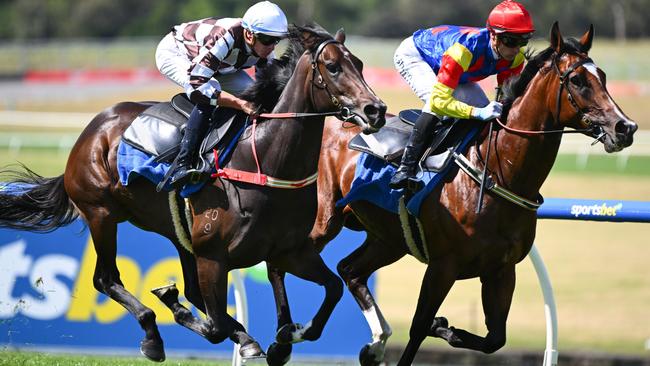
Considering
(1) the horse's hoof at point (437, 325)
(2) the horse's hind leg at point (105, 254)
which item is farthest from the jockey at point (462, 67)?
(2) the horse's hind leg at point (105, 254)

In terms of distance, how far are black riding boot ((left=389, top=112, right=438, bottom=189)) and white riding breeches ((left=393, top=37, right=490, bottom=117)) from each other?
0.12 metres

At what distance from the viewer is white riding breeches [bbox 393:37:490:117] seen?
20.3 feet

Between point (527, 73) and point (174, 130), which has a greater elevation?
point (527, 73)

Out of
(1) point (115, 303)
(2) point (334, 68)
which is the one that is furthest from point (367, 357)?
(1) point (115, 303)

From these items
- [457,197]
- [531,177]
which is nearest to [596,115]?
[531,177]

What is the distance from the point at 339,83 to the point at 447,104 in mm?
726

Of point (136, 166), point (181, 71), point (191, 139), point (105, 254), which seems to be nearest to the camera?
point (191, 139)

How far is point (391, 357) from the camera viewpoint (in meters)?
8.70

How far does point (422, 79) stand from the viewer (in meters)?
6.29

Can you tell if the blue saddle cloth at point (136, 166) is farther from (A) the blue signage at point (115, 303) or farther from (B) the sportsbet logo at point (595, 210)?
(B) the sportsbet logo at point (595, 210)

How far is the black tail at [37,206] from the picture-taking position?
6.78 m

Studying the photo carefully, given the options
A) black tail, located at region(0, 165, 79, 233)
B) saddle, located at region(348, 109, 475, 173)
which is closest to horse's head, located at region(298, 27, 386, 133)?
saddle, located at region(348, 109, 475, 173)

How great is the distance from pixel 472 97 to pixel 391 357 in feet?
10.3

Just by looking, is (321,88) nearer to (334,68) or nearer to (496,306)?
(334,68)
